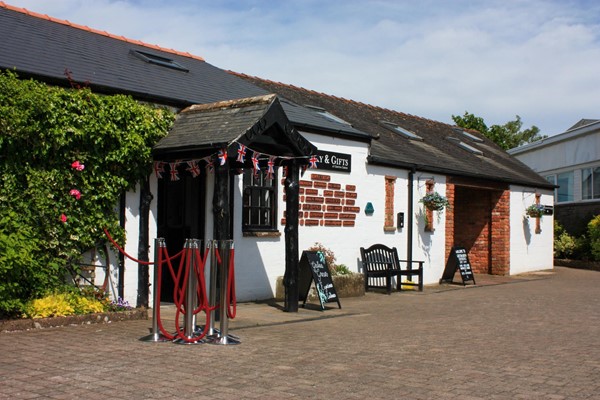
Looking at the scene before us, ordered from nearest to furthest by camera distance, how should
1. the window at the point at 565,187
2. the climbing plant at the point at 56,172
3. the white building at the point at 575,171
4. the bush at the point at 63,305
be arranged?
the bush at the point at 63,305 < the climbing plant at the point at 56,172 < the white building at the point at 575,171 < the window at the point at 565,187

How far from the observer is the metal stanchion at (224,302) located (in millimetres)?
8117

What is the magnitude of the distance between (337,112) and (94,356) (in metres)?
13.9

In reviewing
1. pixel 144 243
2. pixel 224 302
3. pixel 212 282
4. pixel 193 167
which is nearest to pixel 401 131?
pixel 193 167

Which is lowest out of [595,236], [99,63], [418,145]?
[595,236]

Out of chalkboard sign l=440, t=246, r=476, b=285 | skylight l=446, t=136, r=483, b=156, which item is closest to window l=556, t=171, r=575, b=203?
skylight l=446, t=136, r=483, b=156

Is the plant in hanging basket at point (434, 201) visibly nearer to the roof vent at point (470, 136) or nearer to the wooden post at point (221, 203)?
the wooden post at point (221, 203)

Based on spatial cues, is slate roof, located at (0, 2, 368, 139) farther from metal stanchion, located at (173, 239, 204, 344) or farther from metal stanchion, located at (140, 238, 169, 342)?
metal stanchion, located at (173, 239, 204, 344)

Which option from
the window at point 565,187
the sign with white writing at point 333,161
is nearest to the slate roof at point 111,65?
the sign with white writing at point 333,161

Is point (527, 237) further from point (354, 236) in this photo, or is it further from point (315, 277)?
point (315, 277)

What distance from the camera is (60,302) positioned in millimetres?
9055

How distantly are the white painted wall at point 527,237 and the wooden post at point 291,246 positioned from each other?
1233 centimetres

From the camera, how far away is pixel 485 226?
21828mm

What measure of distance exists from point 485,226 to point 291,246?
40.0 ft

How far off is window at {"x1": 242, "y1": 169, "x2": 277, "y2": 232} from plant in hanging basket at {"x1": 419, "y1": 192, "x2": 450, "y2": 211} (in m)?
5.58
